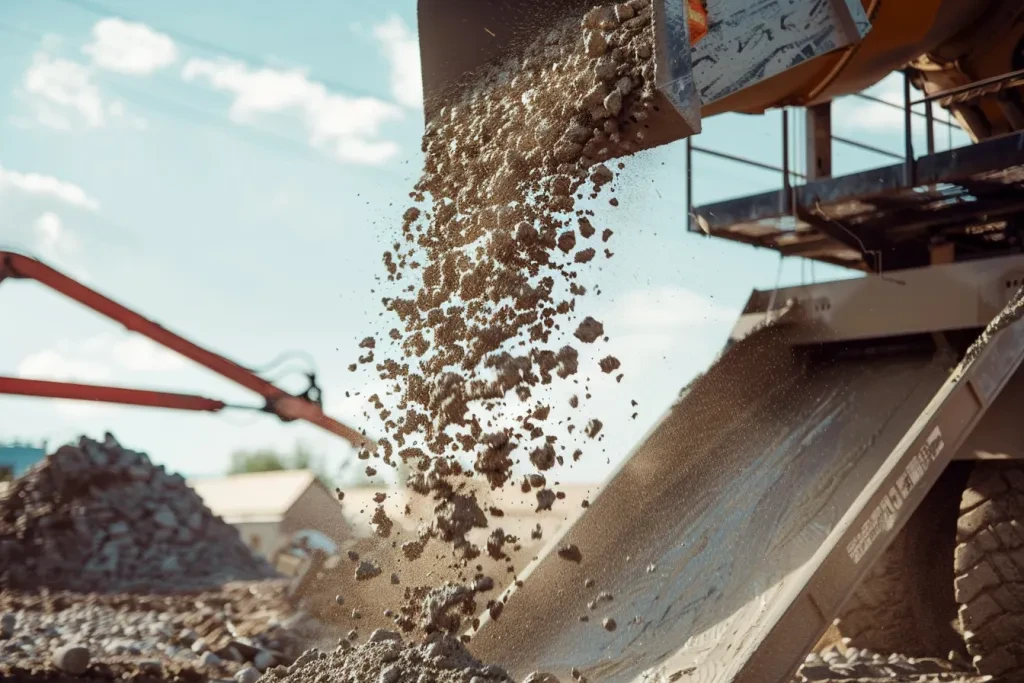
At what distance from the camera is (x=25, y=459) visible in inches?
602

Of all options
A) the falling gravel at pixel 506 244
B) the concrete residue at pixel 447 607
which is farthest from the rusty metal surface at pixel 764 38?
the concrete residue at pixel 447 607

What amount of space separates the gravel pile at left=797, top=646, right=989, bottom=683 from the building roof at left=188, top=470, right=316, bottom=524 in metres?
9.62

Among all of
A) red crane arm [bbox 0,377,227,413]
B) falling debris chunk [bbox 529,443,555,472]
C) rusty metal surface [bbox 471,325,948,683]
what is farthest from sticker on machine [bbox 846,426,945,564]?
red crane arm [bbox 0,377,227,413]

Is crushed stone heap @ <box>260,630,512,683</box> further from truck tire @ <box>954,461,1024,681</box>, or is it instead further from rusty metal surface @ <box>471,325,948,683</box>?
truck tire @ <box>954,461,1024,681</box>

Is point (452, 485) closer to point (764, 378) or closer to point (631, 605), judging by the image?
point (631, 605)

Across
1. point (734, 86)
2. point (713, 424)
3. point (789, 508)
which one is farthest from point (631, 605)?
point (734, 86)

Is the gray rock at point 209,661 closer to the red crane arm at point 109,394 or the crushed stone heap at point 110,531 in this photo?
the red crane arm at point 109,394

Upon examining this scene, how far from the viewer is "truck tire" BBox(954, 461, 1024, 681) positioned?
3885mm

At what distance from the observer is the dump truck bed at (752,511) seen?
3.12 meters

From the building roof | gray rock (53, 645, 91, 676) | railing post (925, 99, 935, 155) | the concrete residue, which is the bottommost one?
the building roof

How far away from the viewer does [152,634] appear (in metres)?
6.29

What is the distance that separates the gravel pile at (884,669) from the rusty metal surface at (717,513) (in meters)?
0.88

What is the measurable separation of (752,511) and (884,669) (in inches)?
41.9

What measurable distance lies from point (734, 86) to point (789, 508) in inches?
62.1
